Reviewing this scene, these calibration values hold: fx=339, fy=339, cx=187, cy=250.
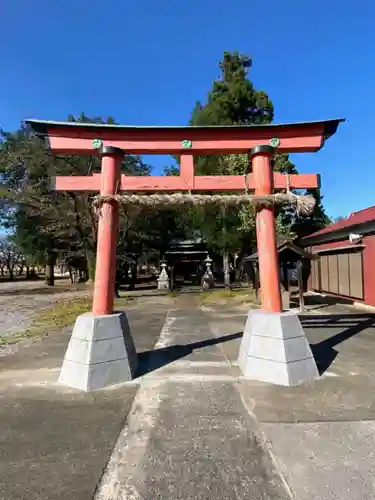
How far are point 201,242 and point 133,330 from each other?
21997 mm

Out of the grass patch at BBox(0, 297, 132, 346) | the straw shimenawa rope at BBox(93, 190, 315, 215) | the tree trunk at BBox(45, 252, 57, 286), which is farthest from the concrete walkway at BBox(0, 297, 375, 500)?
the tree trunk at BBox(45, 252, 57, 286)

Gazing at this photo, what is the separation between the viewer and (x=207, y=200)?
5062mm

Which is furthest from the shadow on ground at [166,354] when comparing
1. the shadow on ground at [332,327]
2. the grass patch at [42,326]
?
the grass patch at [42,326]

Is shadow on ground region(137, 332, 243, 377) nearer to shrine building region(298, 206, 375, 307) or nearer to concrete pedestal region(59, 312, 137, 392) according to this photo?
→ concrete pedestal region(59, 312, 137, 392)

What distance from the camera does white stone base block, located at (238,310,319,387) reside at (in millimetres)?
4453

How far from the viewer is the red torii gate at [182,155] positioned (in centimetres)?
493

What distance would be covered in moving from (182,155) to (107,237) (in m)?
1.75

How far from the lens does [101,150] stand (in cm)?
510

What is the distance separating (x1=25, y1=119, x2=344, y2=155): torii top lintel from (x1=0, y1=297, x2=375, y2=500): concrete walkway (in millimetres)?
3399

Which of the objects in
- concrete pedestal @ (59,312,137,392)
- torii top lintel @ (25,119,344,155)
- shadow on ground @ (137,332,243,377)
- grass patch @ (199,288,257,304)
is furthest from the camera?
grass patch @ (199,288,257,304)

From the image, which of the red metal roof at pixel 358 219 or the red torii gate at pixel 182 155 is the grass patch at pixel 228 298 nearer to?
the red metal roof at pixel 358 219

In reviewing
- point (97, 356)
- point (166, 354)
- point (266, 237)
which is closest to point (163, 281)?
point (166, 354)

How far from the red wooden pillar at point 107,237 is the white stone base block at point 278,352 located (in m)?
2.12

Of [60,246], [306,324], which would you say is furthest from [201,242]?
[306,324]
